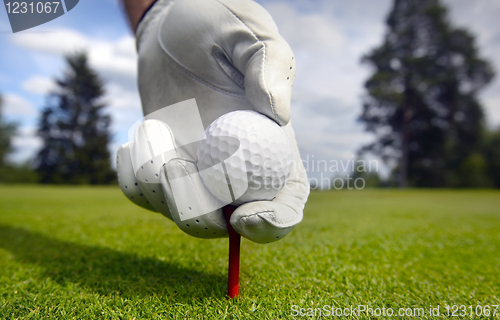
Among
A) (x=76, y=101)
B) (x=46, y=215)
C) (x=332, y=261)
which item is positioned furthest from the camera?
(x=76, y=101)

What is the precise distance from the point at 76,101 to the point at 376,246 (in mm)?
25555

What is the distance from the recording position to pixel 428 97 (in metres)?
18.7

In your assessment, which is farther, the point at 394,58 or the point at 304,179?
the point at 394,58

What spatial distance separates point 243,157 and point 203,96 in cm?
42

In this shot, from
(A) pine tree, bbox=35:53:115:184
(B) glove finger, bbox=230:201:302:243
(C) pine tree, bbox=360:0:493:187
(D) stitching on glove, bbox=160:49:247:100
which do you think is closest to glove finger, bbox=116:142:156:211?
(D) stitching on glove, bbox=160:49:247:100

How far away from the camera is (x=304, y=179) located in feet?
4.17

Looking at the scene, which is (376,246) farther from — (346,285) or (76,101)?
(76,101)

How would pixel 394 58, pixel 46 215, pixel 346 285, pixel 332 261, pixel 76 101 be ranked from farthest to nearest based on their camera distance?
1. pixel 76 101
2. pixel 394 58
3. pixel 46 215
4. pixel 332 261
5. pixel 346 285

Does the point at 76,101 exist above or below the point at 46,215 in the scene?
below

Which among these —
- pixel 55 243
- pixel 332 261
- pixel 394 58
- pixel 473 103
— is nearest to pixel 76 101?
pixel 394 58

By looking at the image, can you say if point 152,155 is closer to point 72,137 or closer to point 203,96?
point 203,96

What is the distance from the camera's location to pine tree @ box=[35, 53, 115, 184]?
20.3m

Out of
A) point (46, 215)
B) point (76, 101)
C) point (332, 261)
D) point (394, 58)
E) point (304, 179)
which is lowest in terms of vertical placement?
point (76, 101)

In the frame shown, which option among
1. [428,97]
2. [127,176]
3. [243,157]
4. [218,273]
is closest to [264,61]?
[243,157]
